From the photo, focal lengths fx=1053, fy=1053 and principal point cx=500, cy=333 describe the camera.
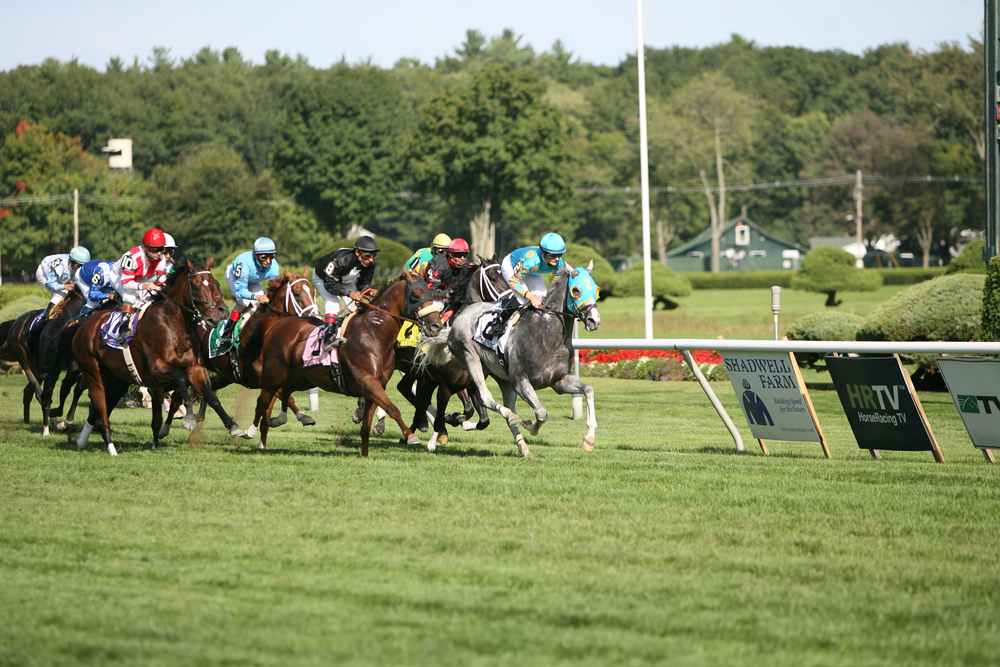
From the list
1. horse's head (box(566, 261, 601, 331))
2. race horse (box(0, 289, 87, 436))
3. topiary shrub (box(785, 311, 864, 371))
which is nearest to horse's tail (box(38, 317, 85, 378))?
race horse (box(0, 289, 87, 436))

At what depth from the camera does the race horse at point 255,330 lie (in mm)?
11008

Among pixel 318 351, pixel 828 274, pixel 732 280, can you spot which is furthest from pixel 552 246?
pixel 732 280

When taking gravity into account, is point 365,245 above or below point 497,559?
above

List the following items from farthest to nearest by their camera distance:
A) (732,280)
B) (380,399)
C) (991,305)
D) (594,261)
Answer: (732,280) < (594,261) < (991,305) < (380,399)

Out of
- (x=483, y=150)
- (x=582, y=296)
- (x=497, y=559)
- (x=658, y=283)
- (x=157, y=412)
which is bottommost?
(x=497, y=559)

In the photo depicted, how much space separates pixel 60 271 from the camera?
13.3m

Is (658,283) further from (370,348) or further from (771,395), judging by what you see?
(370,348)

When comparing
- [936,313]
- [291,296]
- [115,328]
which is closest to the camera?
[115,328]

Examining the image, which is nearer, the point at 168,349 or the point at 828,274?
the point at 168,349

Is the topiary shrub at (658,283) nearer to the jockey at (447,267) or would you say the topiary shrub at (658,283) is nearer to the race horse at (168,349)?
the jockey at (447,267)

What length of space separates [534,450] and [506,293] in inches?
62.2

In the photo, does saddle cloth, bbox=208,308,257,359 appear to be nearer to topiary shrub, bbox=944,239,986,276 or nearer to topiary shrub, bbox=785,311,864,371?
topiary shrub, bbox=785,311,864,371

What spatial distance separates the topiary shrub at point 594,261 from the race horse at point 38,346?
25.2m

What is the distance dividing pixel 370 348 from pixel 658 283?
3290cm
